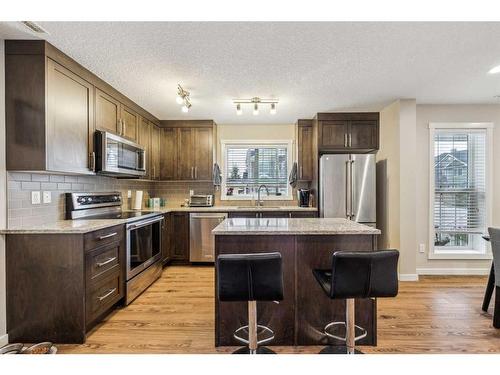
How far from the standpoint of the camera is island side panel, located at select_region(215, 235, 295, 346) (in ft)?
7.22

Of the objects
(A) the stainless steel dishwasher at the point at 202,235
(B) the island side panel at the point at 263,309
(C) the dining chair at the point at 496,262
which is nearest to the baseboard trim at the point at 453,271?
(C) the dining chair at the point at 496,262

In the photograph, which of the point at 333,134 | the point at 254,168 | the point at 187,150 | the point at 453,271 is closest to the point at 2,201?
the point at 187,150

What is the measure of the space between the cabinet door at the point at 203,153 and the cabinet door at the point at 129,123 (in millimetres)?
1112

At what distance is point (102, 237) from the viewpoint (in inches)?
98.2

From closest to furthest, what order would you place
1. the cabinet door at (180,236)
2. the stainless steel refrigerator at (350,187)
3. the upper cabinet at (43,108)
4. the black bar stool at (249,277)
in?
the black bar stool at (249,277) → the upper cabinet at (43,108) → the stainless steel refrigerator at (350,187) → the cabinet door at (180,236)

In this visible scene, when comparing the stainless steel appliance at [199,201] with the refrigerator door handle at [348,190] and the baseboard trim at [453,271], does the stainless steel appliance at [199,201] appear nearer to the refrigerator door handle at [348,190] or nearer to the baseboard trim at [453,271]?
the refrigerator door handle at [348,190]

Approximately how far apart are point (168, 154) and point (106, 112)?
1.72 metres

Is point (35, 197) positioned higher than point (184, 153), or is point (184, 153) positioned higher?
point (184, 153)

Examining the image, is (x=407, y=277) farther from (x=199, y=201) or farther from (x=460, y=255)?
(x=199, y=201)

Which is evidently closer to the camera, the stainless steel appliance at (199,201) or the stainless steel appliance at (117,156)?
the stainless steel appliance at (117,156)

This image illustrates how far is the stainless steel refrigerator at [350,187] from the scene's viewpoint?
4.13m

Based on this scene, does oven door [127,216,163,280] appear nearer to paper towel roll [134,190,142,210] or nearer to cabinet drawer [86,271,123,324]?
cabinet drawer [86,271,123,324]

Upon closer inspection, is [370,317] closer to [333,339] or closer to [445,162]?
[333,339]

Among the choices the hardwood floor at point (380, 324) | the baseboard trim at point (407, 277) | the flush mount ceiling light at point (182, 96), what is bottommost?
the hardwood floor at point (380, 324)
